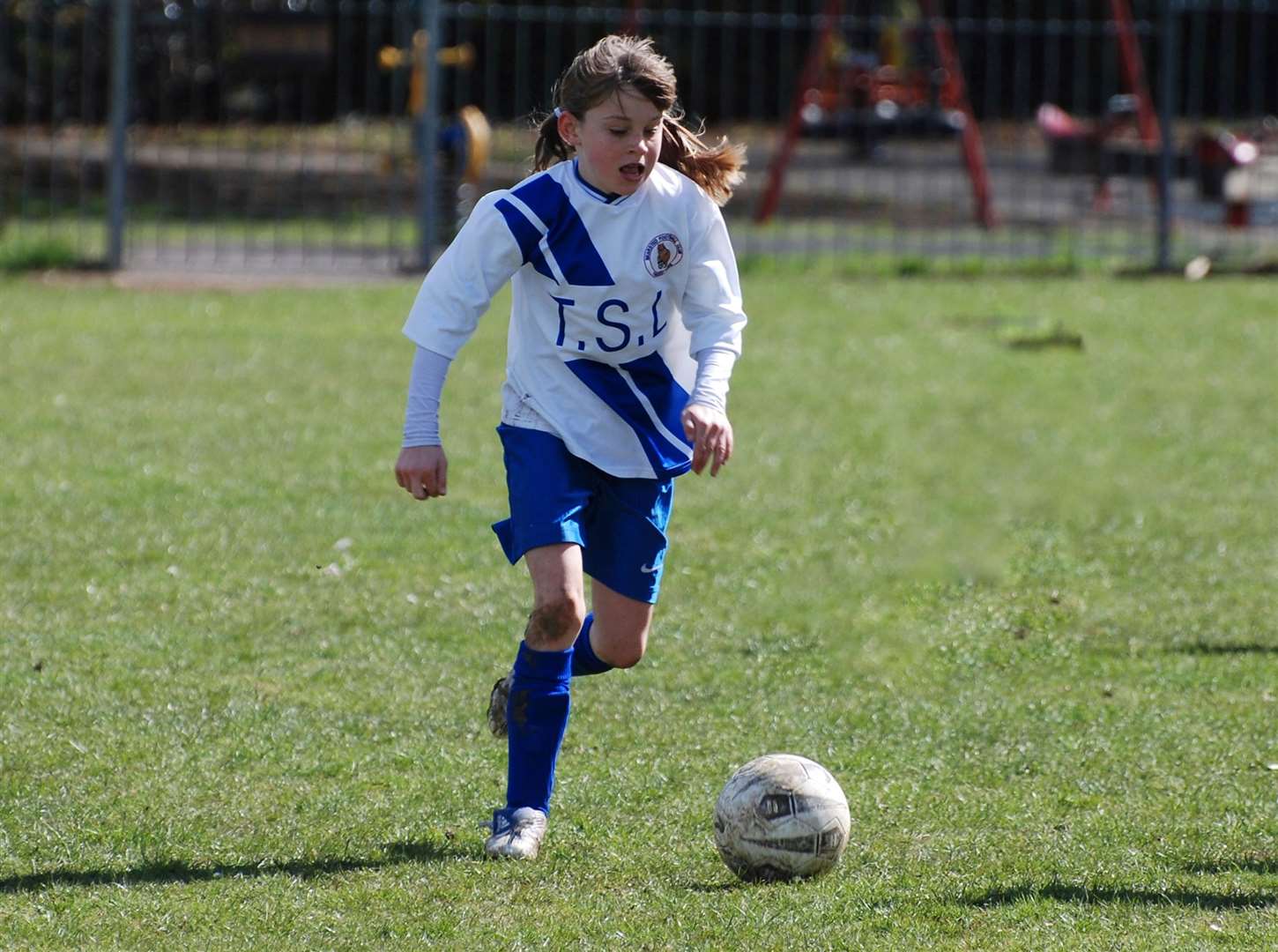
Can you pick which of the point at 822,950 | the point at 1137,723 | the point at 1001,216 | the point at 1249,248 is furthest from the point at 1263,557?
the point at 1001,216

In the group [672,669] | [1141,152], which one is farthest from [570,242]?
[1141,152]

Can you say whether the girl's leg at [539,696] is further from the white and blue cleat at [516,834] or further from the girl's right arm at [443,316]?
the girl's right arm at [443,316]

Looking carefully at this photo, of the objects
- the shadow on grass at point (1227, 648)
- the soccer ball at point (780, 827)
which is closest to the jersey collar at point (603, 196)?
the soccer ball at point (780, 827)

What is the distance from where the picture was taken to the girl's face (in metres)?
4.20

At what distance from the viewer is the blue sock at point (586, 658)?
15.7 ft

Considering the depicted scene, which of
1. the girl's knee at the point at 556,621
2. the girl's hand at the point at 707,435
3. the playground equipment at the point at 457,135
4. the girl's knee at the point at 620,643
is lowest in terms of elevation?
the girl's knee at the point at 620,643

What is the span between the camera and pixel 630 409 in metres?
4.38

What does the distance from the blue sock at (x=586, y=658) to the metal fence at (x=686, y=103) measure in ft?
30.8

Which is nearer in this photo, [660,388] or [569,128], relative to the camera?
[569,128]

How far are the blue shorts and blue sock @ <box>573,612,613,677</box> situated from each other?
30 centimetres

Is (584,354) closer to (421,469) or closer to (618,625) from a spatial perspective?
(421,469)

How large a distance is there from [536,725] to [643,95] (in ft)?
4.68

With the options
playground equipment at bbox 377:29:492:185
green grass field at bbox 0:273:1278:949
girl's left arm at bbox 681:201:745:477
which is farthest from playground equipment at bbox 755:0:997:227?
girl's left arm at bbox 681:201:745:477

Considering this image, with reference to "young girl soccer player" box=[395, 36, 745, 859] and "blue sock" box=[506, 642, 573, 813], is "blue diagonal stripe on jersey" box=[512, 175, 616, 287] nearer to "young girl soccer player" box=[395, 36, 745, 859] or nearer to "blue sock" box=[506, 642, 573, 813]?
"young girl soccer player" box=[395, 36, 745, 859]
